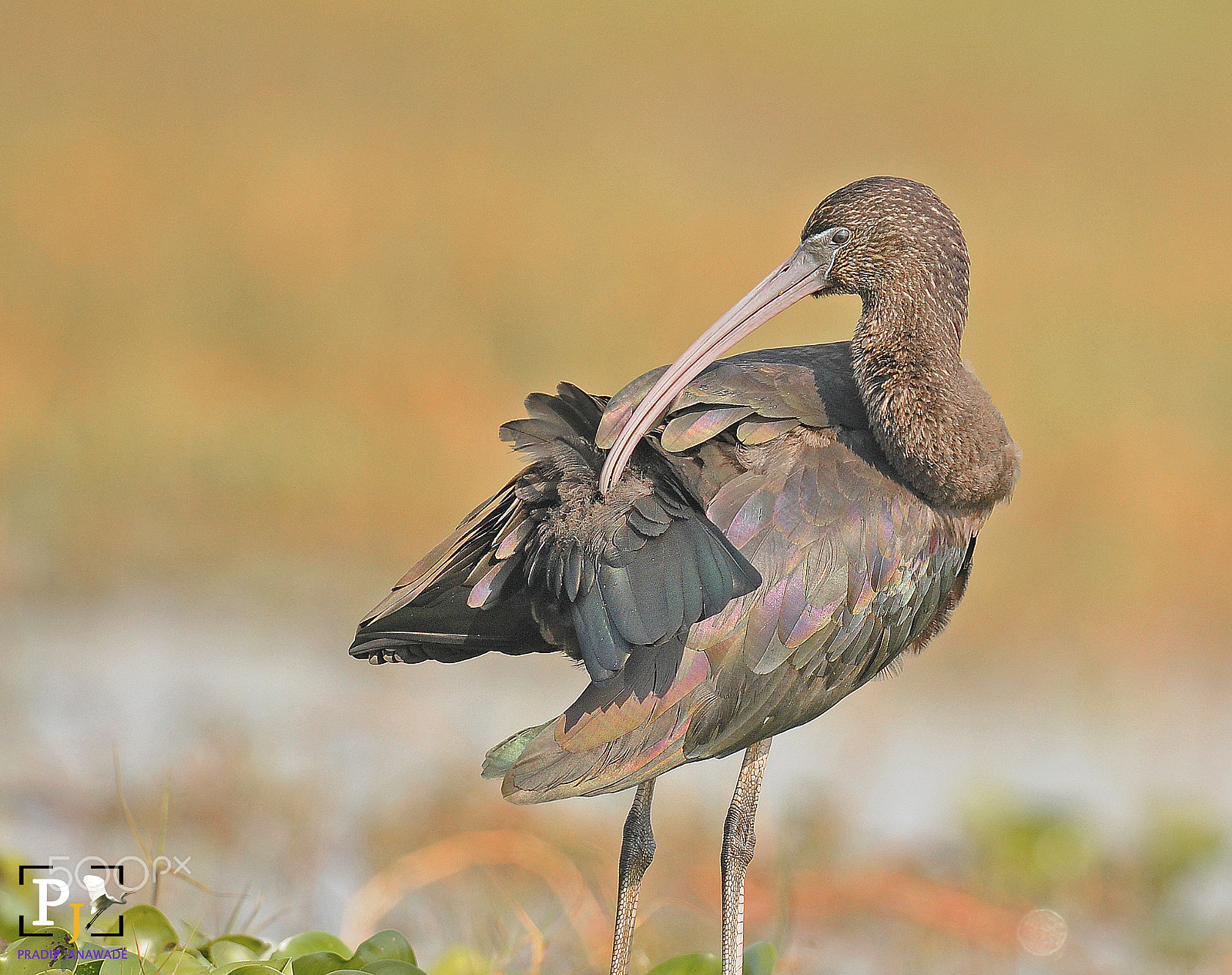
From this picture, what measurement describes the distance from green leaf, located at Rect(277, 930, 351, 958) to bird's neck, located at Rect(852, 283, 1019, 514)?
5.02ft

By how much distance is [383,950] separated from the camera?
122 inches

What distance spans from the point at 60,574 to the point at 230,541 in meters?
0.76

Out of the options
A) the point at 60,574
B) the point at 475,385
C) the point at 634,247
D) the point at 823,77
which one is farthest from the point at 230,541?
the point at 823,77

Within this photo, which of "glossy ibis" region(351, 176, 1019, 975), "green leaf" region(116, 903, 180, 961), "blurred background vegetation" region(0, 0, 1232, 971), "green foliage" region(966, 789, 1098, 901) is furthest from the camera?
"blurred background vegetation" region(0, 0, 1232, 971)

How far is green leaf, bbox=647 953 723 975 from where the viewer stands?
3.35 m

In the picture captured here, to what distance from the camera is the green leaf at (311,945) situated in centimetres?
324

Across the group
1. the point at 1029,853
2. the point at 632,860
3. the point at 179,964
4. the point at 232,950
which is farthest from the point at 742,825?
the point at 1029,853

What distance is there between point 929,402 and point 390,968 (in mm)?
1534

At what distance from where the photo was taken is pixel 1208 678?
6750mm

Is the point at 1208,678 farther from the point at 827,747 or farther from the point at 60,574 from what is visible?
the point at 60,574

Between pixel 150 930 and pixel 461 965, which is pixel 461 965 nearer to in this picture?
pixel 461 965

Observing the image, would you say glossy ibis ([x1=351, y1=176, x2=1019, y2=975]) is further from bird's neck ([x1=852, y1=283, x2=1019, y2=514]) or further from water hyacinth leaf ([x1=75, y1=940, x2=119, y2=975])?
water hyacinth leaf ([x1=75, y1=940, x2=119, y2=975])

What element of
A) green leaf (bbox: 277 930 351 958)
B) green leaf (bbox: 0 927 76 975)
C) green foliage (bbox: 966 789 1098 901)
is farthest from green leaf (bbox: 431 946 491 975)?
green foliage (bbox: 966 789 1098 901)

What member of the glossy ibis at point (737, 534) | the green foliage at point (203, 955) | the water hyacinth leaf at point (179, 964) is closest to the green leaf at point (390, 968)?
the green foliage at point (203, 955)
